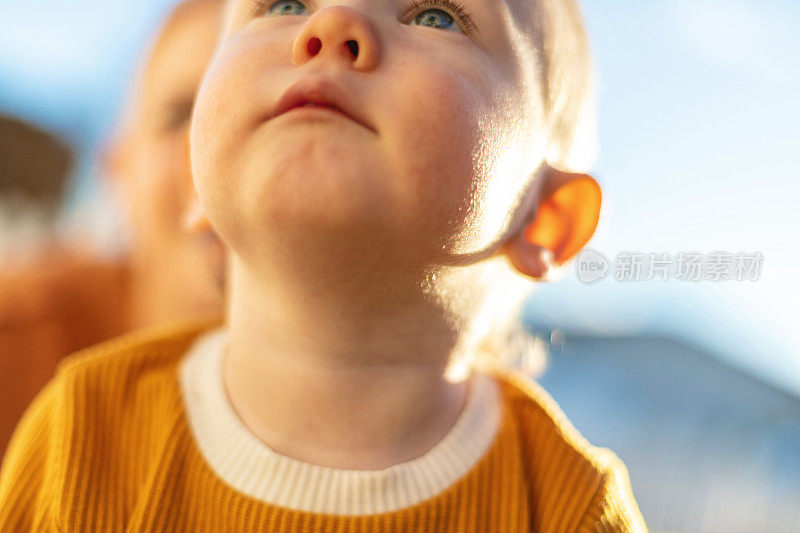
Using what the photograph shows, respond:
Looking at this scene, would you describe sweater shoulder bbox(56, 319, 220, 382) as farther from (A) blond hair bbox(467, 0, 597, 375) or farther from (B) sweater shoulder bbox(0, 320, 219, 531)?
(A) blond hair bbox(467, 0, 597, 375)

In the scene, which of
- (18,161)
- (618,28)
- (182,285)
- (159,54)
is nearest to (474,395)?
(618,28)

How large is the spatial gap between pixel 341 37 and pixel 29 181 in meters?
1.30

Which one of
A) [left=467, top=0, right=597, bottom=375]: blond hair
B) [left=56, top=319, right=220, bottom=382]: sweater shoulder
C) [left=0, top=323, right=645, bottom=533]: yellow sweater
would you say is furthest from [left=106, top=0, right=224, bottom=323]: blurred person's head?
[left=467, top=0, right=597, bottom=375]: blond hair

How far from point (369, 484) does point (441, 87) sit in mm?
298

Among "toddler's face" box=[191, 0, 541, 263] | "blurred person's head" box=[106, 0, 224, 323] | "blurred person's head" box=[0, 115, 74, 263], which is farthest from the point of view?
"blurred person's head" box=[0, 115, 74, 263]

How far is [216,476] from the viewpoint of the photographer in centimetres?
53

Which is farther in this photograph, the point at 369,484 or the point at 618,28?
the point at 618,28

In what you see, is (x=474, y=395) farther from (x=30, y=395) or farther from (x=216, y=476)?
(x=30, y=395)

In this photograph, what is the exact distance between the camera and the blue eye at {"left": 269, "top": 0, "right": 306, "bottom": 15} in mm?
517

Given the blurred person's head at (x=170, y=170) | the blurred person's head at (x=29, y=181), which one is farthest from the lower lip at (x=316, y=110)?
the blurred person's head at (x=29, y=181)

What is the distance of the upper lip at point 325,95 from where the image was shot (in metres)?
0.42

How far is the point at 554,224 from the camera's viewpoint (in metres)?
0.61

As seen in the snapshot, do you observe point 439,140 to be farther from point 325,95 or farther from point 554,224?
point 554,224

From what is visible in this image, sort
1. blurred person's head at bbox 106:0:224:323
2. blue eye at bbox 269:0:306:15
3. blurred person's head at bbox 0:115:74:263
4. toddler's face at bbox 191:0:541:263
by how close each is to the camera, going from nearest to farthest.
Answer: toddler's face at bbox 191:0:541:263, blue eye at bbox 269:0:306:15, blurred person's head at bbox 106:0:224:323, blurred person's head at bbox 0:115:74:263
